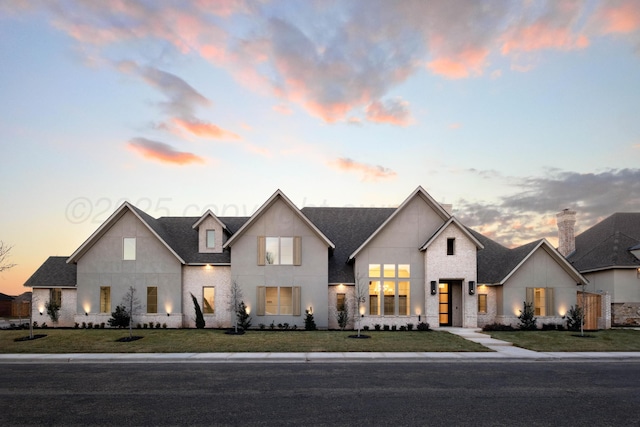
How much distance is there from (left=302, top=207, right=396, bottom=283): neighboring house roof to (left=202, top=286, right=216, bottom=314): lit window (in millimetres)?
7892

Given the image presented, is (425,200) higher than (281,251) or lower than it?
higher

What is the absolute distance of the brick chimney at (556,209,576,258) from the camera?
37.7m

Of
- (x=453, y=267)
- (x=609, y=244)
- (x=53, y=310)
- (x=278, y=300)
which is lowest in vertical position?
(x=53, y=310)

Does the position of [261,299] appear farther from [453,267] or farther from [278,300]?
[453,267]

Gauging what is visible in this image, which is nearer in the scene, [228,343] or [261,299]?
[228,343]

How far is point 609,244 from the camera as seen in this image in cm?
3466

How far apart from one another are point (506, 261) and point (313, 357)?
60.8ft

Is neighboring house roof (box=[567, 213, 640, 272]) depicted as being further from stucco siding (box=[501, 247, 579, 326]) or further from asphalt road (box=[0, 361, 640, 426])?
asphalt road (box=[0, 361, 640, 426])

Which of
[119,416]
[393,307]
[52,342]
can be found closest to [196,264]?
[52,342]

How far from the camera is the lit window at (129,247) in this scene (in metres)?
29.5

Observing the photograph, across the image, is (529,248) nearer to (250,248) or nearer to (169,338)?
(250,248)

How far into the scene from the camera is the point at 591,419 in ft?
31.4

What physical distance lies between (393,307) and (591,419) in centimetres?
1937

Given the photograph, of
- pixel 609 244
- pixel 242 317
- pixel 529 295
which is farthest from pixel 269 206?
pixel 609 244
